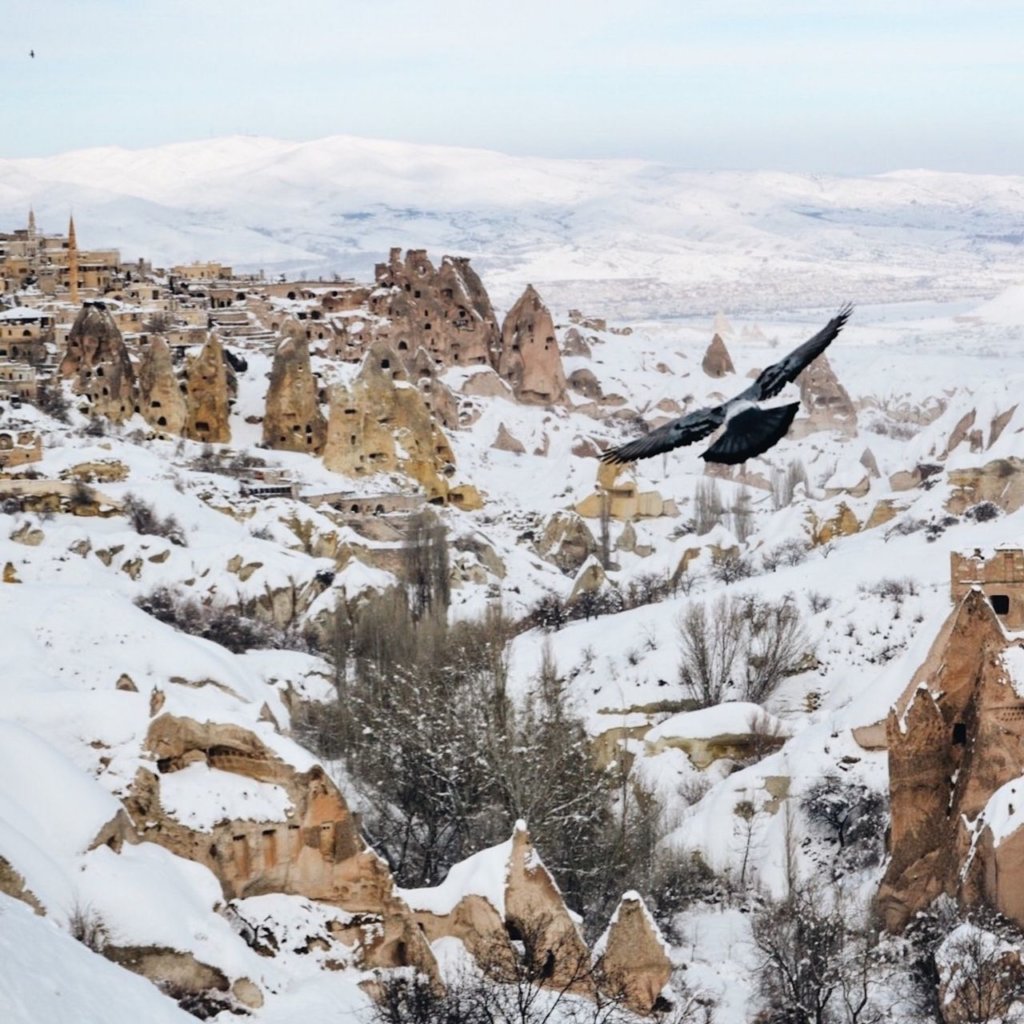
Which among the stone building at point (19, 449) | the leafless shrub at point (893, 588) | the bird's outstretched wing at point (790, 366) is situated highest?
the bird's outstretched wing at point (790, 366)

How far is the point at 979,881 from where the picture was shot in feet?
86.0

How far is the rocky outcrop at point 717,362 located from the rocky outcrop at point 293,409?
38.1 meters

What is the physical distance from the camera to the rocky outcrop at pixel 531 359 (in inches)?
3526

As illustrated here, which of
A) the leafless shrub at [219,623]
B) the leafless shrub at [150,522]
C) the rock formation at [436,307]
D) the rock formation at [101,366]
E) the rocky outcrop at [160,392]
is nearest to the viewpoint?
the leafless shrub at [219,623]

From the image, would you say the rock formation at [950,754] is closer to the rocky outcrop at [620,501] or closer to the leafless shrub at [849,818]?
the leafless shrub at [849,818]

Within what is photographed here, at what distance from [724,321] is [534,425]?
197 feet

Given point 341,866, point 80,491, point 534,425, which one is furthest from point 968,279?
point 341,866

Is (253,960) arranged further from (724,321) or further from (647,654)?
(724,321)

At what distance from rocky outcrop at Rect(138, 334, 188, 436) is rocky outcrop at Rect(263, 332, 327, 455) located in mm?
2627

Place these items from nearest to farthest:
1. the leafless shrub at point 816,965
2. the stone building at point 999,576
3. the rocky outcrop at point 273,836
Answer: the rocky outcrop at point 273,836, the leafless shrub at point 816,965, the stone building at point 999,576

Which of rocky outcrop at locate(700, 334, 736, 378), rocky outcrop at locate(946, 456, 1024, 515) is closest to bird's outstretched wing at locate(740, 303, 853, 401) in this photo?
rocky outcrop at locate(946, 456, 1024, 515)

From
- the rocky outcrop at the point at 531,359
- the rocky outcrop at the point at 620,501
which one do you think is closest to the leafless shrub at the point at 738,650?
the rocky outcrop at the point at 620,501

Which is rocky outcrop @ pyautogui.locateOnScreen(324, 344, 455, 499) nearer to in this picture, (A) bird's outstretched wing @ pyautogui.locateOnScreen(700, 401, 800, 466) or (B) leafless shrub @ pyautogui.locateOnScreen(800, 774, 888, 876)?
(B) leafless shrub @ pyautogui.locateOnScreen(800, 774, 888, 876)

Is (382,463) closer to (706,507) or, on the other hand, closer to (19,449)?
(706,507)
